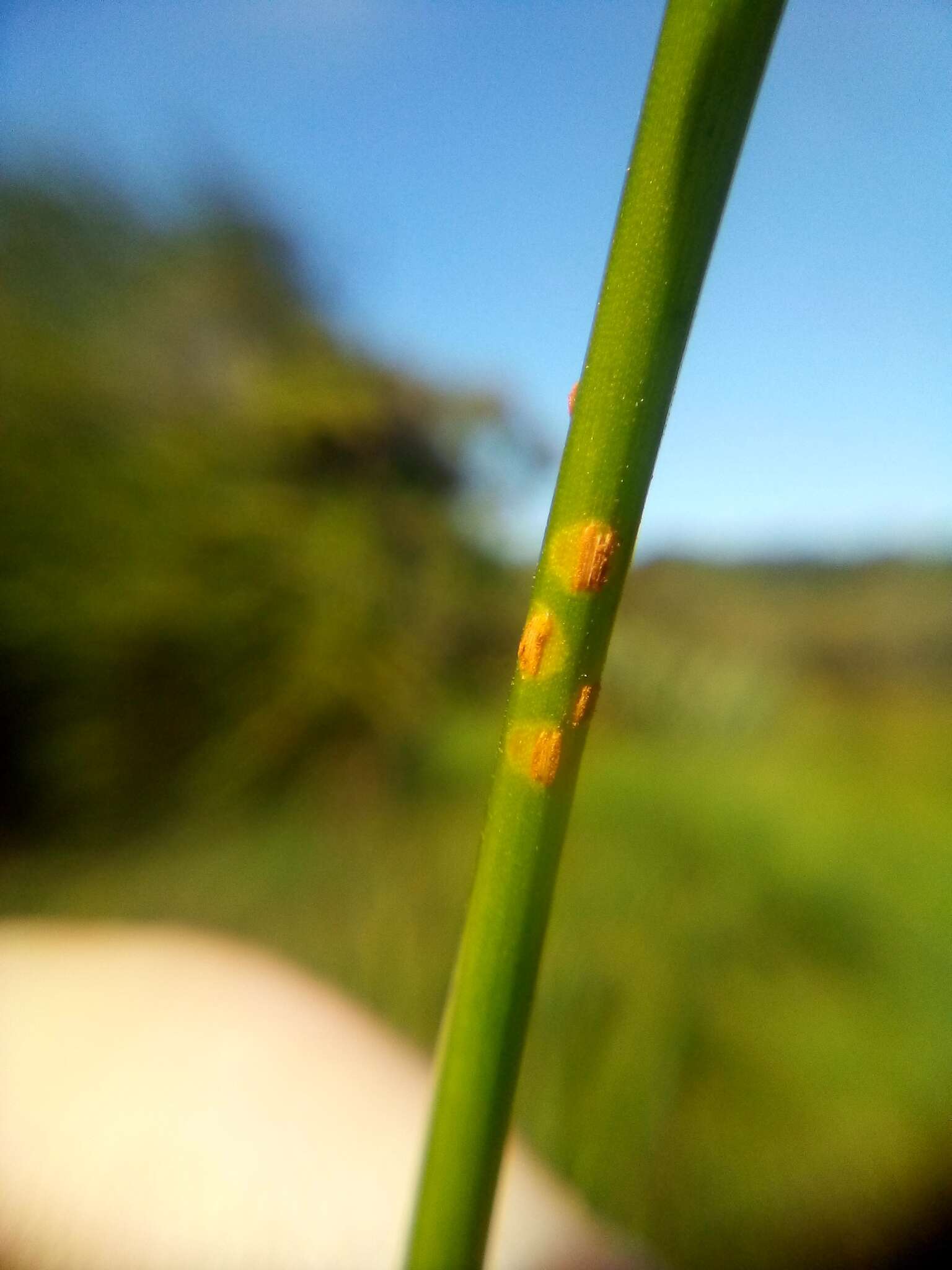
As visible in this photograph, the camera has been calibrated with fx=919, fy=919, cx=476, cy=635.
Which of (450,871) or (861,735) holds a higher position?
(861,735)

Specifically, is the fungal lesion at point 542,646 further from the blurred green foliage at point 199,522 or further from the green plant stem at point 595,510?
the blurred green foliage at point 199,522

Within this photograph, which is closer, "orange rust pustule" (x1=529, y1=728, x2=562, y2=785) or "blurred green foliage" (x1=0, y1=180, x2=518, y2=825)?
"orange rust pustule" (x1=529, y1=728, x2=562, y2=785)

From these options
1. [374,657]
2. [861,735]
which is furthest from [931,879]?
[374,657]

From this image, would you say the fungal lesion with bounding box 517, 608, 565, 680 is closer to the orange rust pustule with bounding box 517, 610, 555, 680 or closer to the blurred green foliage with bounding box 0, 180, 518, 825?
the orange rust pustule with bounding box 517, 610, 555, 680

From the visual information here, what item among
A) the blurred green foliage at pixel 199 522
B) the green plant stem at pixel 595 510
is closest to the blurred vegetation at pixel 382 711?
the blurred green foliage at pixel 199 522

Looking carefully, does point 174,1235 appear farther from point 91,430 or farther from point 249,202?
point 249,202

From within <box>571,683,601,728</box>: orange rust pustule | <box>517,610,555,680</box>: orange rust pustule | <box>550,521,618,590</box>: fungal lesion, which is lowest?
<box>571,683,601,728</box>: orange rust pustule

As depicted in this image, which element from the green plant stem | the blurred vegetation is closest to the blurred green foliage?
the blurred vegetation
